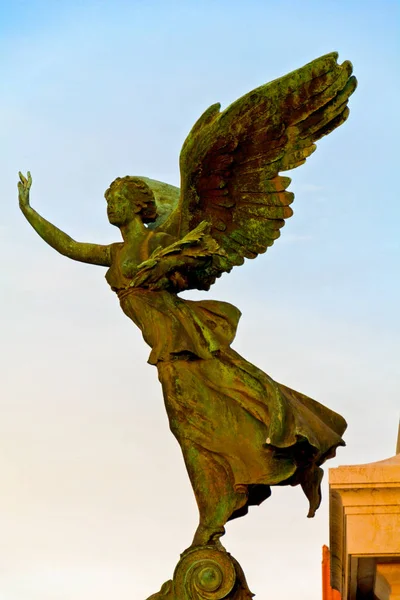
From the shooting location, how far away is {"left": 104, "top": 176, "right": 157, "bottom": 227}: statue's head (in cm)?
1108

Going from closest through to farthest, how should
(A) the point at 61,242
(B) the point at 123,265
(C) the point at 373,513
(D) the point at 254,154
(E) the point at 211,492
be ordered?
(C) the point at 373,513
(E) the point at 211,492
(B) the point at 123,265
(D) the point at 254,154
(A) the point at 61,242

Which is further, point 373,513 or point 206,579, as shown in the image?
point 206,579

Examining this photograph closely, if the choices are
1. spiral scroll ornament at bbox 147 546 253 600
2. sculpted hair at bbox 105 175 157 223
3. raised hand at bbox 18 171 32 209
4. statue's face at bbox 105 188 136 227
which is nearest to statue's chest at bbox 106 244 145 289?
statue's face at bbox 105 188 136 227

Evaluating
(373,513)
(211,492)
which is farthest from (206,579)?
(373,513)

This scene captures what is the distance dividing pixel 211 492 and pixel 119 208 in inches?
83.6

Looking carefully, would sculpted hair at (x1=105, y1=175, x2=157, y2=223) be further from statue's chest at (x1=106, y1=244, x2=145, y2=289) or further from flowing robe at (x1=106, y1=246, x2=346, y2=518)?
flowing robe at (x1=106, y1=246, x2=346, y2=518)

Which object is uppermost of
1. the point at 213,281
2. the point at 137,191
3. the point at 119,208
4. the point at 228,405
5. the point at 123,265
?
the point at 137,191

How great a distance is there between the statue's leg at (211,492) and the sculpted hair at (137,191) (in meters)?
1.73

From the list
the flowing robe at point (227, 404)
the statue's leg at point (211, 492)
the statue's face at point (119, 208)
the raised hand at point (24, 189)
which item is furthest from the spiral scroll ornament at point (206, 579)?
the raised hand at point (24, 189)

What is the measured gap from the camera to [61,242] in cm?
1129

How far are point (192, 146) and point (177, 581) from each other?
292 cm

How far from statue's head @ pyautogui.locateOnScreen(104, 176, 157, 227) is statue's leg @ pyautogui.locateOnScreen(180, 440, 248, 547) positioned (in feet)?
5.49

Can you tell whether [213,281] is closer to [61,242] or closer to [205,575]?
[61,242]

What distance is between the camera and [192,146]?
10750 millimetres
